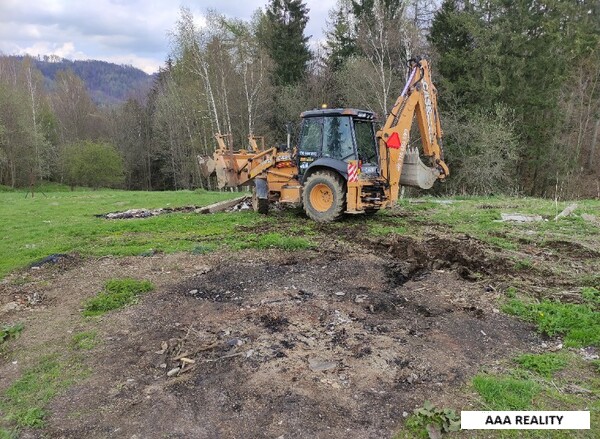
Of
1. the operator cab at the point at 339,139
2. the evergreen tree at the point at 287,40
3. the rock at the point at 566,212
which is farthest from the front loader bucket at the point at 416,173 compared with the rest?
the evergreen tree at the point at 287,40

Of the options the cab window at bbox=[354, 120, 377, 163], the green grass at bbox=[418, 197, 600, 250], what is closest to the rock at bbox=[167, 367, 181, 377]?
the green grass at bbox=[418, 197, 600, 250]

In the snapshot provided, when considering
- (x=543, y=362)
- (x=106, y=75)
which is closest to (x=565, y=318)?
(x=543, y=362)

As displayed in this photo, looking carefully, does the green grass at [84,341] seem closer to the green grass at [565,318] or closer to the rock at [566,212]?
the green grass at [565,318]

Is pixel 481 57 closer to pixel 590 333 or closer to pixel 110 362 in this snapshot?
pixel 590 333

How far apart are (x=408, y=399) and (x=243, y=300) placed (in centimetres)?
284

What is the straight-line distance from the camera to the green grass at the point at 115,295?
239 inches

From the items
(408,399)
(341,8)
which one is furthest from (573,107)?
(408,399)

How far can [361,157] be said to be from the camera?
10617 mm

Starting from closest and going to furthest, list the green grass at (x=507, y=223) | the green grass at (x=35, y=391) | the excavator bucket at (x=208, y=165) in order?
the green grass at (x=35, y=391), the green grass at (x=507, y=223), the excavator bucket at (x=208, y=165)

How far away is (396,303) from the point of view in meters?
5.85

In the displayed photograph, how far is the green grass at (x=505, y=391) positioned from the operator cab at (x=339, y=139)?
6813 millimetres

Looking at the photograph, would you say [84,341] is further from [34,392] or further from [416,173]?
[416,173]

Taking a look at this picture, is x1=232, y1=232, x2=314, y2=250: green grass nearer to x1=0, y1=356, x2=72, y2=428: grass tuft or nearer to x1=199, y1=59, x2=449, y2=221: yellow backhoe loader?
x1=199, y1=59, x2=449, y2=221: yellow backhoe loader

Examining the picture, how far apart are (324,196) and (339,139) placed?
139cm
